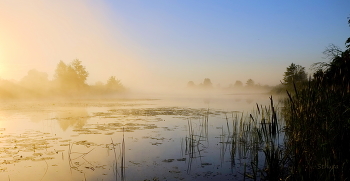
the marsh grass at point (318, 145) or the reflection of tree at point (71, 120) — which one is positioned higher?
the marsh grass at point (318, 145)

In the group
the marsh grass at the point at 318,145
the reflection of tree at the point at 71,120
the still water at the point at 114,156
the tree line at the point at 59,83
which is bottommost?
the still water at the point at 114,156

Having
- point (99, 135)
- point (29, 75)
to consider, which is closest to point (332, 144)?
point (99, 135)

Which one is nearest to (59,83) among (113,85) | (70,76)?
(70,76)

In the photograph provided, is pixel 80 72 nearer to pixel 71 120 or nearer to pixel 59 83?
pixel 59 83

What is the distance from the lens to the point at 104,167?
6812 mm

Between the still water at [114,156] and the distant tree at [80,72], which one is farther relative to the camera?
the distant tree at [80,72]

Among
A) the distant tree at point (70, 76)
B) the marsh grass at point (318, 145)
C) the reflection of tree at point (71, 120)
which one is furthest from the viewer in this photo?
the distant tree at point (70, 76)

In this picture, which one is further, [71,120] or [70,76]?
[70,76]

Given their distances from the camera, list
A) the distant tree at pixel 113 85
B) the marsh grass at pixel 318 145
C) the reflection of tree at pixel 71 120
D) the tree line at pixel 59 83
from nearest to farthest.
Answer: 1. the marsh grass at pixel 318 145
2. the reflection of tree at pixel 71 120
3. the tree line at pixel 59 83
4. the distant tree at pixel 113 85

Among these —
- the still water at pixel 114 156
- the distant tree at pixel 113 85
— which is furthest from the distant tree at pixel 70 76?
the still water at pixel 114 156

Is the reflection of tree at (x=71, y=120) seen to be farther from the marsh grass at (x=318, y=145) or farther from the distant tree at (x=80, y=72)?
the distant tree at (x=80, y=72)

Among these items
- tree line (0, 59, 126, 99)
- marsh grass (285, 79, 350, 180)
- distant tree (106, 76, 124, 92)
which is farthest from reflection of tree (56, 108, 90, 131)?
distant tree (106, 76, 124, 92)

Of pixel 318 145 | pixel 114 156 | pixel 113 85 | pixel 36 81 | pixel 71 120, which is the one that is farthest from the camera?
pixel 113 85

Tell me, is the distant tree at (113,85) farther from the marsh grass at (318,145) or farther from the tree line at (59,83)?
the marsh grass at (318,145)
